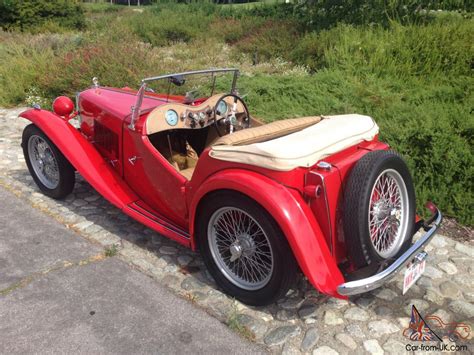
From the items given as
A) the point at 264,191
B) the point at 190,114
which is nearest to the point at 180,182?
the point at 190,114

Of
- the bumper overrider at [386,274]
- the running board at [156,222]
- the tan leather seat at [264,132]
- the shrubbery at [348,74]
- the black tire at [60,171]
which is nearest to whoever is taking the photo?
the bumper overrider at [386,274]

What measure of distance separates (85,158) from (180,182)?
4.04 ft

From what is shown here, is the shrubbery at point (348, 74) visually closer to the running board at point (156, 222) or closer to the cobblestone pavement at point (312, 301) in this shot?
the cobblestone pavement at point (312, 301)

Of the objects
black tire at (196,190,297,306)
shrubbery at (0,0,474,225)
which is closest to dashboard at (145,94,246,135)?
black tire at (196,190,297,306)

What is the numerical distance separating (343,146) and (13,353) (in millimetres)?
2354

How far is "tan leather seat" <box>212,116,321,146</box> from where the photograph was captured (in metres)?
3.02

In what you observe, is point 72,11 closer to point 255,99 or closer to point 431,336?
point 255,99

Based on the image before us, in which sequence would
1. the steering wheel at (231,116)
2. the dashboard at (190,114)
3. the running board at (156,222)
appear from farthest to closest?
1. the steering wheel at (231,116)
2. the dashboard at (190,114)
3. the running board at (156,222)

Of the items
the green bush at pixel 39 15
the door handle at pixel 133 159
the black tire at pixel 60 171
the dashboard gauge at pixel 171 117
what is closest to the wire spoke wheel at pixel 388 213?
the dashboard gauge at pixel 171 117

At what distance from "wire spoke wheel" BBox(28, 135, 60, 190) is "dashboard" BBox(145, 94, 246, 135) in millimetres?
1441

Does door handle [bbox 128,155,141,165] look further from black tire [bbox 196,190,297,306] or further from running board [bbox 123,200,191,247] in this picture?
black tire [bbox 196,190,297,306]

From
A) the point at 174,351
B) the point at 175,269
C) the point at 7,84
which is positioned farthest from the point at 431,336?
the point at 7,84

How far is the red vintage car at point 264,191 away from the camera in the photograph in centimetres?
256

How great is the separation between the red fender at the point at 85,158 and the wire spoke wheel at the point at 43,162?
28cm
